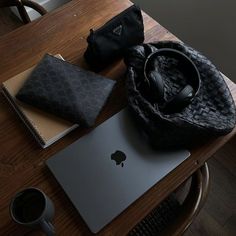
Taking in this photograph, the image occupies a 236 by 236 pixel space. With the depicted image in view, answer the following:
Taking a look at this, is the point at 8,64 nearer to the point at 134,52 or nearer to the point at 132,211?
the point at 134,52

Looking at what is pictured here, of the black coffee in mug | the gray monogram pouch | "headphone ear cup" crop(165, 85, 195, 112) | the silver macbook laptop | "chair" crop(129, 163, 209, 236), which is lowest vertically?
"chair" crop(129, 163, 209, 236)

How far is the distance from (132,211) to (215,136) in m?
0.32

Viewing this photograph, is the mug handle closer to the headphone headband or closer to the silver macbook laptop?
the silver macbook laptop

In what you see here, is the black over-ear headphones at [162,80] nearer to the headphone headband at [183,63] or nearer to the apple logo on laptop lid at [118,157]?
the headphone headband at [183,63]

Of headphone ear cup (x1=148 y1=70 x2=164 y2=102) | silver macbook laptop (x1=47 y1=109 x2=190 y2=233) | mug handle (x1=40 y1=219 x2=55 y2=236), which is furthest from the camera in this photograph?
headphone ear cup (x1=148 y1=70 x2=164 y2=102)

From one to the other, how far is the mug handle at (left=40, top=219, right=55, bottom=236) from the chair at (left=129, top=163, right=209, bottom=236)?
0.92 ft

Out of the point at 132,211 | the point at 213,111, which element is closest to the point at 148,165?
the point at 132,211

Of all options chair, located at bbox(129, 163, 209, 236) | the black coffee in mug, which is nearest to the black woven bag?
chair, located at bbox(129, 163, 209, 236)

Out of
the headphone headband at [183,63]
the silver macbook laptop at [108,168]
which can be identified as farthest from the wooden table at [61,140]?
the headphone headband at [183,63]

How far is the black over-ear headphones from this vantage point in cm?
87

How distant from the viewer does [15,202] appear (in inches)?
27.1

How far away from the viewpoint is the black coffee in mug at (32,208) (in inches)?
26.7

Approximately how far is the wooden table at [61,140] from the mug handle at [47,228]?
4 cm

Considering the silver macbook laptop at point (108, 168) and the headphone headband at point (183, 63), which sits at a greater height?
the headphone headband at point (183, 63)
